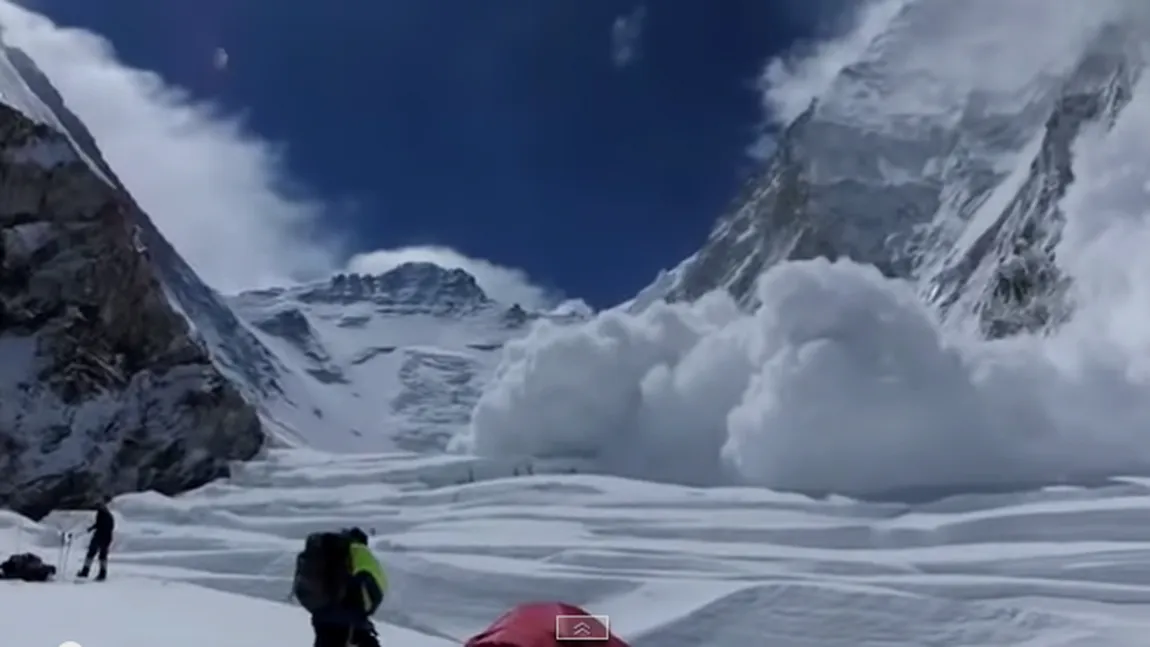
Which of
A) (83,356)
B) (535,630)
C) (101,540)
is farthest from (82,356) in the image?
(535,630)

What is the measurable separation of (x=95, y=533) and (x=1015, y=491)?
25252 millimetres

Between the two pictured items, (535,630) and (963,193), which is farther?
(963,193)

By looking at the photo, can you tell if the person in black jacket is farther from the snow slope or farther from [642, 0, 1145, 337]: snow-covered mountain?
[642, 0, 1145, 337]: snow-covered mountain

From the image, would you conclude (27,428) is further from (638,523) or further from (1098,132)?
(1098,132)

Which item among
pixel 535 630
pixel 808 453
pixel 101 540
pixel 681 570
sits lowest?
pixel 535 630

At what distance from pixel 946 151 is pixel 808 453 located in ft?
413

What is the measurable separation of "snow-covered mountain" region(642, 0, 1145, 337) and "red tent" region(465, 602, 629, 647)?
136952 mm

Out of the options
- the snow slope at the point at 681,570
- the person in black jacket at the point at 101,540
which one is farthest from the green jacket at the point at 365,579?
the person in black jacket at the point at 101,540

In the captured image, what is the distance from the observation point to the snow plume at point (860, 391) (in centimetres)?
5756

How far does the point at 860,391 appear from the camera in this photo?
68562 millimetres

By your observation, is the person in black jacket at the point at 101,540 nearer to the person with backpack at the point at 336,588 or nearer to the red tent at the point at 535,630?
the person with backpack at the point at 336,588

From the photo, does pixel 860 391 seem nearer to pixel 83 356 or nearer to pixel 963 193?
pixel 83 356

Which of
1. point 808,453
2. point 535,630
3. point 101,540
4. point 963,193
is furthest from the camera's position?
point 963,193

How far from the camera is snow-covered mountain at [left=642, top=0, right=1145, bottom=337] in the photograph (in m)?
144
